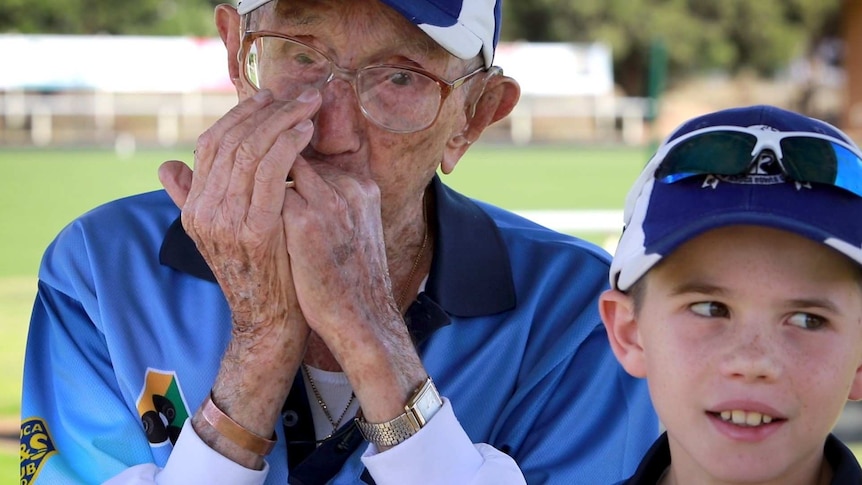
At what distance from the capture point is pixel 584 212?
1256 cm

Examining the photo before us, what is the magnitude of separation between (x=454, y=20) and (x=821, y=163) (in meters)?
0.81

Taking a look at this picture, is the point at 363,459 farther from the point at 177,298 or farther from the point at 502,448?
the point at 177,298

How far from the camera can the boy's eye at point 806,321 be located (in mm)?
1683

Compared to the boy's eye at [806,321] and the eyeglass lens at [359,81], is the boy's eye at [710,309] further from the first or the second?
the eyeglass lens at [359,81]

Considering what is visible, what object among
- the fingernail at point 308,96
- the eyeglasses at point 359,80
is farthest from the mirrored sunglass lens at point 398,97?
the fingernail at point 308,96

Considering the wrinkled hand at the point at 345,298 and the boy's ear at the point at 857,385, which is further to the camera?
the wrinkled hand at the point at 345,298

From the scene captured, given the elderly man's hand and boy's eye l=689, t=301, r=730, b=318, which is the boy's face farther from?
the elderly man's hand

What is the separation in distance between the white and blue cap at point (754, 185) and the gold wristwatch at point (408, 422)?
40 centimetres

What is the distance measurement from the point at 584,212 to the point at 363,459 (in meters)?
10.7

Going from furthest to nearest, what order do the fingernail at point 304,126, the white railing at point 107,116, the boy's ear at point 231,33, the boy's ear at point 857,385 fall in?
the white railing at point 107,116 < the boy's ear at point 231,33 < the fingernail at point 304,126 < the boy's ear at point 857,385

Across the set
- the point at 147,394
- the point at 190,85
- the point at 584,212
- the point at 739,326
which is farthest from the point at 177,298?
the point at 190,85

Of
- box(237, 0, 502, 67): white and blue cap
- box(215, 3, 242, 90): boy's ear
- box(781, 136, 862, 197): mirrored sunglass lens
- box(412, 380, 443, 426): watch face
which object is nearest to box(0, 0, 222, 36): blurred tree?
box(215, 3, 242, 90): boy's ear

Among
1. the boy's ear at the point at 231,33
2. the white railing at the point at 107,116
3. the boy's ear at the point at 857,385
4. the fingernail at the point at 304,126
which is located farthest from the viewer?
the white railing at the point at 107,116

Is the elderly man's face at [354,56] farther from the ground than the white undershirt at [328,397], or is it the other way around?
the elderly man's face at [354,56]
